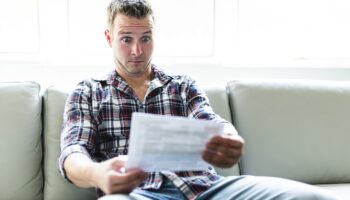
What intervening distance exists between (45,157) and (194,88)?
1.97ft

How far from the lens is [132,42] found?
61.9 inches

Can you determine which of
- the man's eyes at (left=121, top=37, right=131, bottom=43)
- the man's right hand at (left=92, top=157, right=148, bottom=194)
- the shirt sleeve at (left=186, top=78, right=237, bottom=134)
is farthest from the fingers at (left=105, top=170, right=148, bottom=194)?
the man's eyes at (left=121, top=37, right=131, bottom=43)

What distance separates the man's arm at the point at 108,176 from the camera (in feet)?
3.62

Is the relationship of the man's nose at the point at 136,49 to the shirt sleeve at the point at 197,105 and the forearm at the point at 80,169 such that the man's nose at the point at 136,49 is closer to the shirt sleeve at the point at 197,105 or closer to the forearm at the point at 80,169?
the shirt sleeve at the point at 197,105

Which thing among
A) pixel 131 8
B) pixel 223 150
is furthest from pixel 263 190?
pixel 131 8

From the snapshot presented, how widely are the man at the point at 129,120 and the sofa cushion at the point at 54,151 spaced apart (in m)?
0.19

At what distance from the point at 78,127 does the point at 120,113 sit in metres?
0.16

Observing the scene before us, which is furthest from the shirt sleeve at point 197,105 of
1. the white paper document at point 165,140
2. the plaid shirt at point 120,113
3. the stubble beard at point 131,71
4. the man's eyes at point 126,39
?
the white paper document at point 165,140

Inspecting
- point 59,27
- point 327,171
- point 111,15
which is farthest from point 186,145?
point 59,27

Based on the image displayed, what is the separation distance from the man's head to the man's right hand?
52 centimetres

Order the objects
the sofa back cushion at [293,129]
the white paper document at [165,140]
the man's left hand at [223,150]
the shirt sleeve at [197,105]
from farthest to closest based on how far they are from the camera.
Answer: the sofa back cushion at [293,129] < the shirt sleeve at [197,105] < the man's left hand at [223,150] < the white paper document at [165,140]

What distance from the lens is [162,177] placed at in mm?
1401

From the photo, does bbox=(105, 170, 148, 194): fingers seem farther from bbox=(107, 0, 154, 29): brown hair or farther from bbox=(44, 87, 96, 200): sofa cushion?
bbox=(107, 0, 154, 29): brown hair

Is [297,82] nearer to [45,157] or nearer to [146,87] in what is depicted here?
[146,87]
